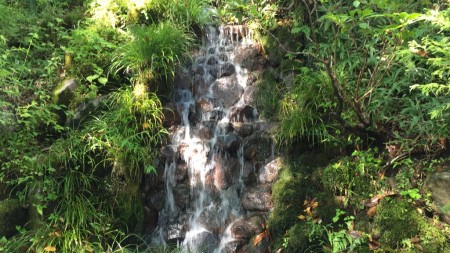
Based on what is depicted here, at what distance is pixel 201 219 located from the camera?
4.38 metres

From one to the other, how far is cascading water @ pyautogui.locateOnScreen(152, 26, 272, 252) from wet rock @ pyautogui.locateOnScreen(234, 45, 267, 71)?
0.48ft

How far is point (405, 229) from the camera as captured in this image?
10.3 ft

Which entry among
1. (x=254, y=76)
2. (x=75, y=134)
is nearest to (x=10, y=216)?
(x=75, y=134)

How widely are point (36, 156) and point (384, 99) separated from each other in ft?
13.5

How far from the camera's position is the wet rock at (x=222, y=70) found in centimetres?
577

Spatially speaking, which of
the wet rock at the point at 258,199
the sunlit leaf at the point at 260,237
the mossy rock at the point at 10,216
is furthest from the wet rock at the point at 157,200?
the mossy rock at the point at 10,216

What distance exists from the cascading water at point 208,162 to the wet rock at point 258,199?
37 millimetres

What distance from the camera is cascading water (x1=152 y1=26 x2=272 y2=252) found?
429 cm

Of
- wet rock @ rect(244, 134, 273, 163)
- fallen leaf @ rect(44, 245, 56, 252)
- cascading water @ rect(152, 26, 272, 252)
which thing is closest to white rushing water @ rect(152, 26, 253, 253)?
cascading water @ rect(152, 26, 272, 252)

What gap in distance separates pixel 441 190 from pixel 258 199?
1.98m

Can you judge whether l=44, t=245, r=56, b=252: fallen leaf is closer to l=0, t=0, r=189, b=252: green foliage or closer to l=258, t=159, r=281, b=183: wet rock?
l=0, t=0, r=189, b=252: green foliage

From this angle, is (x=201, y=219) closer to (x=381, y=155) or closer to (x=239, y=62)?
(x=381, y=155)

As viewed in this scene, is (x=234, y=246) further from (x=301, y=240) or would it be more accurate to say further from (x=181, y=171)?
(x=181, y=171)

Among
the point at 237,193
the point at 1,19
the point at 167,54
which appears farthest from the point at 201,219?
the point at 1,19
